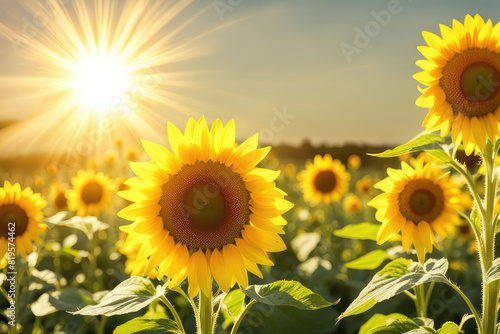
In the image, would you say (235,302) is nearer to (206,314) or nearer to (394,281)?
(206,314)

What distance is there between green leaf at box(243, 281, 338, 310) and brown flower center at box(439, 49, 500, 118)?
1.30 meters

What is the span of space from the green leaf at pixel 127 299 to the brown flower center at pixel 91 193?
423 cm

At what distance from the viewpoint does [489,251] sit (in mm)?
2393

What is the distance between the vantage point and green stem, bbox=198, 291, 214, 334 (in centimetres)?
221

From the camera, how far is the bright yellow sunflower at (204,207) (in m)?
2.14

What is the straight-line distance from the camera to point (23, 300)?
12.7ft

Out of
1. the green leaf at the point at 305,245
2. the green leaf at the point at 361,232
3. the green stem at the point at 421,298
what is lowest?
the green stem at the point at 421,298

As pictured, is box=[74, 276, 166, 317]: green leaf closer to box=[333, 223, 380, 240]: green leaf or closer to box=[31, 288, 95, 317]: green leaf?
box=[31, 288, 95, 317]: green leaf

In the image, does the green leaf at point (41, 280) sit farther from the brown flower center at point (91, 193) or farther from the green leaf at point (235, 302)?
the brown flower center at point (91, 193)

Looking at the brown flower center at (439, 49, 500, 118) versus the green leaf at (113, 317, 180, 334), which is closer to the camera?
the green leaf at (113, 317, 180, 334)

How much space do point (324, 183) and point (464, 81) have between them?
17.1 feet

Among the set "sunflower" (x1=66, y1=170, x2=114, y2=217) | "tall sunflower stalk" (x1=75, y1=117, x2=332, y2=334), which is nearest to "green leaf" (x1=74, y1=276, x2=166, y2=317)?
"tall sunflower stalk" (x1=75, y1=117, x2=332, y2=334)

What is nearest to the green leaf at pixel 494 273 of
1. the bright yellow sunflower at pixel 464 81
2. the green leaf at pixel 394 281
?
the green leaf at pixel 394 281

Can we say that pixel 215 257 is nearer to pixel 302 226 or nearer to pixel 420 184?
pixel 420 184
